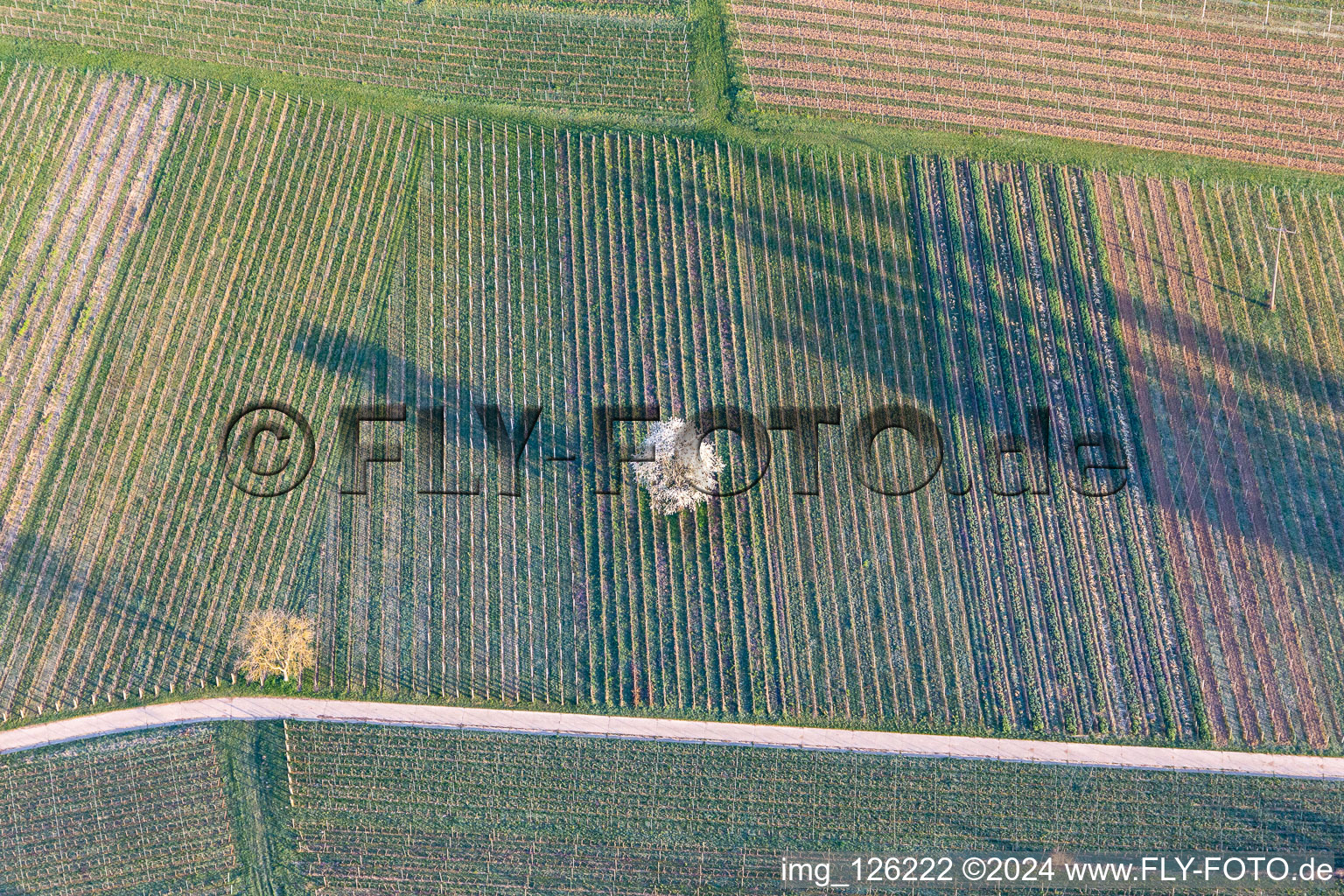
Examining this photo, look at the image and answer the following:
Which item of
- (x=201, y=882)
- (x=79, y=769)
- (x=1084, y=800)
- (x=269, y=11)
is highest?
(x=269, y=11)

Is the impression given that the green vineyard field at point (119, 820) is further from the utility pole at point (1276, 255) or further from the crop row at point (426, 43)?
the utility pole at point (1276, 255)

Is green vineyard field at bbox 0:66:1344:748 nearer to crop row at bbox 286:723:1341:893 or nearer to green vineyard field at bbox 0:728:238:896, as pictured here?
crop row at bbox 286:723:1341:893

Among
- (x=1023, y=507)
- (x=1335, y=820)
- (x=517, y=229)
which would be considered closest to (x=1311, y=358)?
(x=1023, y=507)

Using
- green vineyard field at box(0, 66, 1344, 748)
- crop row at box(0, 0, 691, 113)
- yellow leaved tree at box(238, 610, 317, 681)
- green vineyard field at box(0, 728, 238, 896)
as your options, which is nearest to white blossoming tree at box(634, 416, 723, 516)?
green vineyard field at box(0, 66, 1344, 748)

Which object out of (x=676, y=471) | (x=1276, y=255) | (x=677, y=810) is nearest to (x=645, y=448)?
(x=676, y=471)

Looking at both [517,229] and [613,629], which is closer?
[613,629]

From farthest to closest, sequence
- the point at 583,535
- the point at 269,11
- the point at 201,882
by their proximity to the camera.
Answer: the point at 269,11, the point at 583,535, the point at 201,882

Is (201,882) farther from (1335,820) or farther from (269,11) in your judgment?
(1335,820)

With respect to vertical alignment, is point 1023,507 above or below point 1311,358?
below

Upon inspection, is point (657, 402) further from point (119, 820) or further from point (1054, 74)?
point (119, 820)
